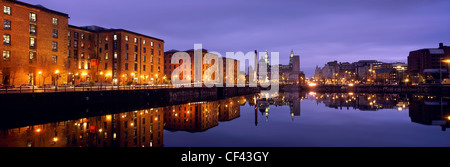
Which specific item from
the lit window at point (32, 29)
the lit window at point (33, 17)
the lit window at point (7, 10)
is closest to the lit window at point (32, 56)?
the lit window at point (32, 29)

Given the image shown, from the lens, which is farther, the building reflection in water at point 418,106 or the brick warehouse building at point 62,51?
the brick warehouse building at point 62,51

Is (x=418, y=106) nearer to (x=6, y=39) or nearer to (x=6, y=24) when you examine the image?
(x=6, y=39)

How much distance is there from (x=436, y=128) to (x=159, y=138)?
2919cm

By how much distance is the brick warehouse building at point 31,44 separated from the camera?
4984 cm

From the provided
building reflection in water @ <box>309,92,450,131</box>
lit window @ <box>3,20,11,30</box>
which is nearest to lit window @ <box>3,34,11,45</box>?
lit window @ <box>3,20,11,30</box>

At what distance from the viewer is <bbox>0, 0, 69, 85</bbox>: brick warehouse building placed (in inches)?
1962

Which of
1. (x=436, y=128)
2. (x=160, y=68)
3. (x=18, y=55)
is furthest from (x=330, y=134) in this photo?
(x=160, y=68)

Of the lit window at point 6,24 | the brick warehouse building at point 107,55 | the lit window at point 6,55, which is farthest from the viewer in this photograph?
the brick warehouse building at point 107,55

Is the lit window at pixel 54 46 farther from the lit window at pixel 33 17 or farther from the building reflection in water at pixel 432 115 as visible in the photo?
the building reflection in water at pixel 432 115

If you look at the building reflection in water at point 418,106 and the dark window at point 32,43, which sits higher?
the dark window at point 32,43

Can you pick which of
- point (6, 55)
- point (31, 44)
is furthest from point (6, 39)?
point (31, 44)

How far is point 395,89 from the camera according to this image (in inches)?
5138

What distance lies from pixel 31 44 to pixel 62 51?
25.0 feet

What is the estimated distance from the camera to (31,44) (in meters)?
54.8
